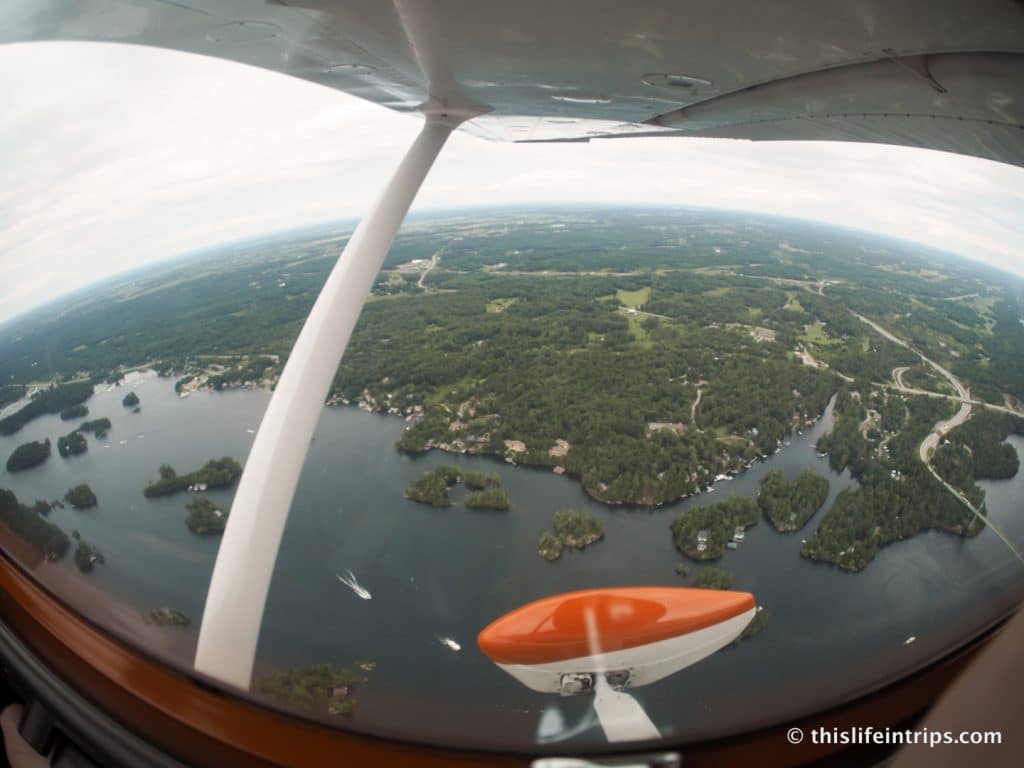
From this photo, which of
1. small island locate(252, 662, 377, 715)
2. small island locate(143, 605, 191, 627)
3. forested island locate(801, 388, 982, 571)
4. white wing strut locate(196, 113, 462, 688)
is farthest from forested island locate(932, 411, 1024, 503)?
small island locate(143, 605, 191, 627)

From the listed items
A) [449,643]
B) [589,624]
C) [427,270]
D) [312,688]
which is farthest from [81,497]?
[427,270]

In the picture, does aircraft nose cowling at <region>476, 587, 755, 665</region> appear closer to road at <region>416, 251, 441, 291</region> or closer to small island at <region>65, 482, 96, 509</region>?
small island at <region>65, 482, 96, 509</region>

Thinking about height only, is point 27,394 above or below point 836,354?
below

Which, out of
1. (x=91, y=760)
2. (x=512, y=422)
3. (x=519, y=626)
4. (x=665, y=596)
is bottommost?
(x=91, y=760)

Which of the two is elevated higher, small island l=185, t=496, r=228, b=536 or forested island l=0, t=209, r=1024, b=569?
forested island l=0, t=209, r=1024, b=569

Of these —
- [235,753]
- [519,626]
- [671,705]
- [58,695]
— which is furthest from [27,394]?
[671,705]

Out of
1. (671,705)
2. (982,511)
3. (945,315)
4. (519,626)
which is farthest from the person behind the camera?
(945,315)

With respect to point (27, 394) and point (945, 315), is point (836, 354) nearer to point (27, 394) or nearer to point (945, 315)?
point (945, 315)
